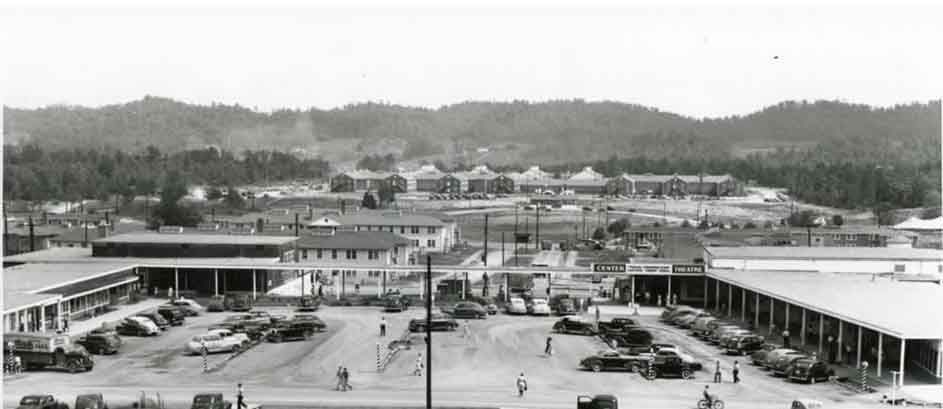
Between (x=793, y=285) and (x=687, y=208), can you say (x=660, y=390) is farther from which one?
(x=687, y=208)

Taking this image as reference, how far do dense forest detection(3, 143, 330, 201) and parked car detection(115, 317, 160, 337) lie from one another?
232 ft

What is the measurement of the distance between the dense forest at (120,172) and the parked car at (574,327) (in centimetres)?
7592

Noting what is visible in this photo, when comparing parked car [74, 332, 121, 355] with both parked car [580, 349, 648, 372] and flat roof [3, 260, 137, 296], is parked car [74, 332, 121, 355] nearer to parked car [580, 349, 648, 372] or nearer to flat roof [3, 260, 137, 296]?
flat roof [3, 260, 137, 296]

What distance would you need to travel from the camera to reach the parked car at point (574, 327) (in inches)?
1000

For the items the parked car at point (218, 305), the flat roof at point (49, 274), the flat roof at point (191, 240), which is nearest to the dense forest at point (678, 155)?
the flat roof at point (191, 240)

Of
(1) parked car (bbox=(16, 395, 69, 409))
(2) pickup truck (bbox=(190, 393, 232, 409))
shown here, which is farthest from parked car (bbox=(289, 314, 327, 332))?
(1) parked car (bbox=(16, 395, 69, 409))

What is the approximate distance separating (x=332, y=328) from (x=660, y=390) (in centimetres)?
1087

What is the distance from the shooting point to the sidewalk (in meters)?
25.3

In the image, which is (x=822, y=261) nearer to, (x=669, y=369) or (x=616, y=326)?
(x=616, y=326)

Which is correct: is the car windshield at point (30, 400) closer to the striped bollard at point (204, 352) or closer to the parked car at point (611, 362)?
the striped bollard at point (204, 352)

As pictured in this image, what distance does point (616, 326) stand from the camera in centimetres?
2544

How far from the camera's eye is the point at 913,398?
1720 cm

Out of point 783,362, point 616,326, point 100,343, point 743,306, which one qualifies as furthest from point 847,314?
point 100,343

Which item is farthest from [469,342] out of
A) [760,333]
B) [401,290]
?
[401,290]
